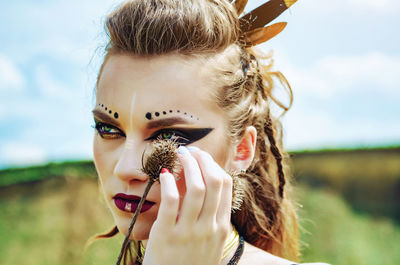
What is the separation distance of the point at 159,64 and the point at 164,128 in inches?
12.7

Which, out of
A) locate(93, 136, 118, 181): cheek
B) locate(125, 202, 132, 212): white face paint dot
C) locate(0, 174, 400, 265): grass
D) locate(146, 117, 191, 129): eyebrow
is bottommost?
locate(0, 174, 400, 265): grass

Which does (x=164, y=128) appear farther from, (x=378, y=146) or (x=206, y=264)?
(x=378, y=146)

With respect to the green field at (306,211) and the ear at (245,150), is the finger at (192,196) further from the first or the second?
the green field at (306,211)

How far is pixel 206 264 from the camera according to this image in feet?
4.87

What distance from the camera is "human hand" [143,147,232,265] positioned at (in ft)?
4.59

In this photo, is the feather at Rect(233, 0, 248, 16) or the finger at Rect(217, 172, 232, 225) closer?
the finger at Rect(217, 172, 232, 225)

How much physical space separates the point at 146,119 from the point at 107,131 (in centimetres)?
30

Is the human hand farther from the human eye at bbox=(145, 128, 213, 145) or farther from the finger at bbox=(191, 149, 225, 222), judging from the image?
the human eye at bbox=(145, 128, 213, 145)

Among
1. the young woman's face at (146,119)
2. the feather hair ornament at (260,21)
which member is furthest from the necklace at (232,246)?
the feather hair ornament at (260,21)

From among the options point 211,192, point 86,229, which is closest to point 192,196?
point 211,192

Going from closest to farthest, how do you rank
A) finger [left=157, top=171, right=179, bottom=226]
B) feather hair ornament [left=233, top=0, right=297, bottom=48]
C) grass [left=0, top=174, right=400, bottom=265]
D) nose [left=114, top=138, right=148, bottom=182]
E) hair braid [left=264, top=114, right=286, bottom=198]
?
1. finger [left=157, top=171, right=179, bottom=226]
2. nose [left=114, top=138, right=148, bottom=182]
3. feather hair ornament [left=233, top=0, right=297, bottom=48]
4. hair braid [left=264, top=114, right=286, bottom=198]
5. grass [left=0, top=174, right=400, bottom=265]

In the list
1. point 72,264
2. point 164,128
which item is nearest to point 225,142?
point 164,128

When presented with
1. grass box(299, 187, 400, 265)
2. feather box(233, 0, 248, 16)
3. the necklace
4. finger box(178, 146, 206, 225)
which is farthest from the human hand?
grass box(299, 187, 400, 265)

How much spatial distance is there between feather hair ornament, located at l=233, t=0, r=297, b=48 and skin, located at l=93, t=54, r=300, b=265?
52 cm
